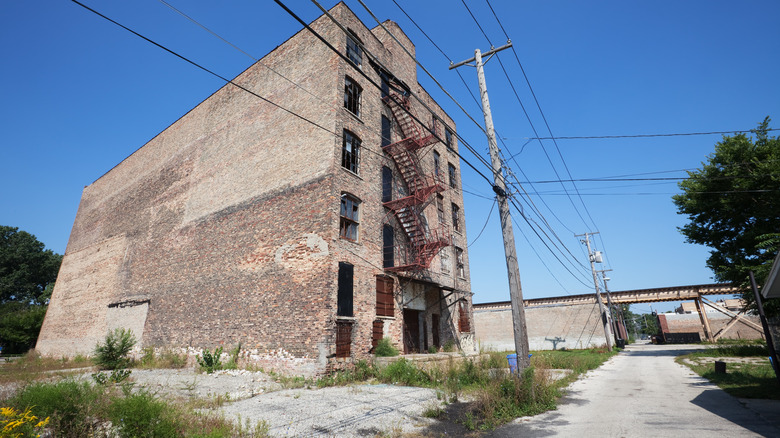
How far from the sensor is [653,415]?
696cm

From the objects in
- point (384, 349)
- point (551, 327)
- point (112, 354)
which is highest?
point (551, 327)

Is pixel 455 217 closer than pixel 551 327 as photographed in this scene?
Yes

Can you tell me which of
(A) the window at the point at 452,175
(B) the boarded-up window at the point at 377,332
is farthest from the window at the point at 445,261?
(B) the boarded-up window at the point at 377,332

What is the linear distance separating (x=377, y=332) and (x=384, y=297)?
149 cm

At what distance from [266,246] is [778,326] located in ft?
77.0

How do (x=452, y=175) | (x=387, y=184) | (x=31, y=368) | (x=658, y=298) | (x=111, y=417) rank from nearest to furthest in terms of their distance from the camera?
(x=111, y=417)
(x=31, y=368)
(x=387, y=184)
(x=452, y=175)
(x=658, y=298)

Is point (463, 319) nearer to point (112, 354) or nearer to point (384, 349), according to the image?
point (384, 349)

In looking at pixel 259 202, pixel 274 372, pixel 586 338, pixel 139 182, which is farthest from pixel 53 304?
pixel 586 338

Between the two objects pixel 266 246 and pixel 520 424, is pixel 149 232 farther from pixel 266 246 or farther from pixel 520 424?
pixel 520 424

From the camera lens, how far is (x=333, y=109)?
50.1 ft

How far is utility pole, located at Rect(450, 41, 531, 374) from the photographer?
8.84 metres

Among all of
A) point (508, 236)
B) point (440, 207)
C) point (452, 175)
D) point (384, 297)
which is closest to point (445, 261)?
point (440, 207)

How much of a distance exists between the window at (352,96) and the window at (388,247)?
5725 millimetres

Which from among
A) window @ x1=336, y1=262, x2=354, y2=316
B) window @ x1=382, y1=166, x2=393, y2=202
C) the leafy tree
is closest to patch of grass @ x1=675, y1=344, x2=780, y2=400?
window @ x1=336, y1=262, x2=354, y2=316
